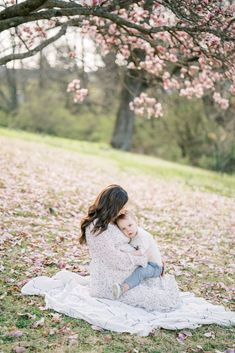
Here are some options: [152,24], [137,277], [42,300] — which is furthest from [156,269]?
[152,24]

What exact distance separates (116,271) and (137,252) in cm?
33

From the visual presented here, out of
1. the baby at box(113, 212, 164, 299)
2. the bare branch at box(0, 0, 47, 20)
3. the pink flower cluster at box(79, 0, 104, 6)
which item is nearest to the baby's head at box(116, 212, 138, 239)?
the baby at box(113, 212, 164, 299)

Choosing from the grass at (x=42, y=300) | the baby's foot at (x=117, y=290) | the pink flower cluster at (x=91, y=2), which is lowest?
the grass at (x=42, y=300)

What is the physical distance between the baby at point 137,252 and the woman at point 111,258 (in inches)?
2.5

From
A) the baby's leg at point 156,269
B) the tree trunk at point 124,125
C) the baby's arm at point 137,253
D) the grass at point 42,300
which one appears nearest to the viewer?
the grass at point 42,300

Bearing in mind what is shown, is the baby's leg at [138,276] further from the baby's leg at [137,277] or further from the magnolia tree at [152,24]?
the magnolia tree at [152,24]

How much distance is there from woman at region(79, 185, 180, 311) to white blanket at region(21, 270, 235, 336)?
114 mm

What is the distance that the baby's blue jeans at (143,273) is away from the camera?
5.76 meters

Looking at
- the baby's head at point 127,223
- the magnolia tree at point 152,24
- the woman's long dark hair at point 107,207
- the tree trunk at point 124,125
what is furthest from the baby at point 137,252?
the tree trunk at point 124,125

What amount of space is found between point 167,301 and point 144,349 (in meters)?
1.03

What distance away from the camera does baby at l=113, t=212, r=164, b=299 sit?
5.74 metres

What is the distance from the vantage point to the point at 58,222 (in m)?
9.90

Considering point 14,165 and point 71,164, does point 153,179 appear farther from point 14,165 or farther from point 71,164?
point 14,165

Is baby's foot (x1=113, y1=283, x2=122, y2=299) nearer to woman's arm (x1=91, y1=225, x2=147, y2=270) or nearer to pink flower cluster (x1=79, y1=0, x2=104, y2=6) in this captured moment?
woman's arm (x1=91, y1=225, x2=147, y2=270)
